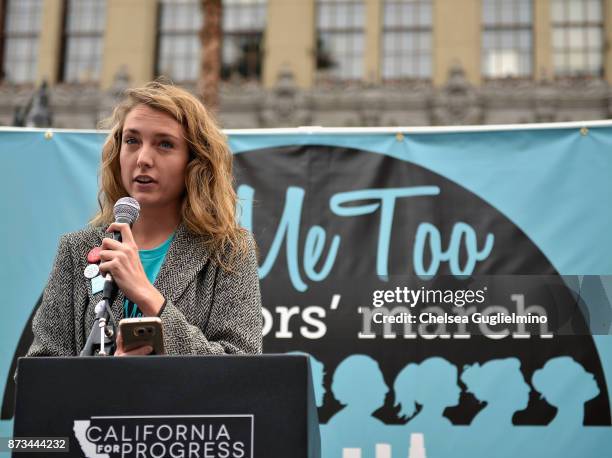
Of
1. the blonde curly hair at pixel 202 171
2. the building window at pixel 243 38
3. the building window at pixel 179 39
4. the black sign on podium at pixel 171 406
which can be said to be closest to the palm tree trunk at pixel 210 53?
the building window at pixel 243 38

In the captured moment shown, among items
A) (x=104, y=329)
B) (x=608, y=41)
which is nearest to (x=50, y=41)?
(x=608, y=41)

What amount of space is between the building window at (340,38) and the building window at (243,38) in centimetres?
189

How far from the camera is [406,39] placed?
25297 mm

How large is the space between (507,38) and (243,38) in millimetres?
8111

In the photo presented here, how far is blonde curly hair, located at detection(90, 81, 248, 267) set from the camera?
2541 mm

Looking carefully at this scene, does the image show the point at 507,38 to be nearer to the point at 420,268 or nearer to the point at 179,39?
the point at 179,39

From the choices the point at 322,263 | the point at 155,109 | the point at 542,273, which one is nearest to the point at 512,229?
the point at 542,273

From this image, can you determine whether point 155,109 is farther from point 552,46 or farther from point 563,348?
point 552,46

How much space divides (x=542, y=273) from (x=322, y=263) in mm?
1096

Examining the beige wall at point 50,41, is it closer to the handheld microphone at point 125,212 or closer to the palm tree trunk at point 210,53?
the palm tree trunk at point 210,53

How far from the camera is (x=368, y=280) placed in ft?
13.7

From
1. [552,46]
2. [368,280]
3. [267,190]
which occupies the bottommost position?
[368,280]

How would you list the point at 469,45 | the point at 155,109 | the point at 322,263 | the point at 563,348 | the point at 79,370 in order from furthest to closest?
the point at 469,45 → the point at 322,263 → the point at 563,348 → the point at 155,109 → the point at 79,370

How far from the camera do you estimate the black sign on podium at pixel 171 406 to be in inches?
72.7
